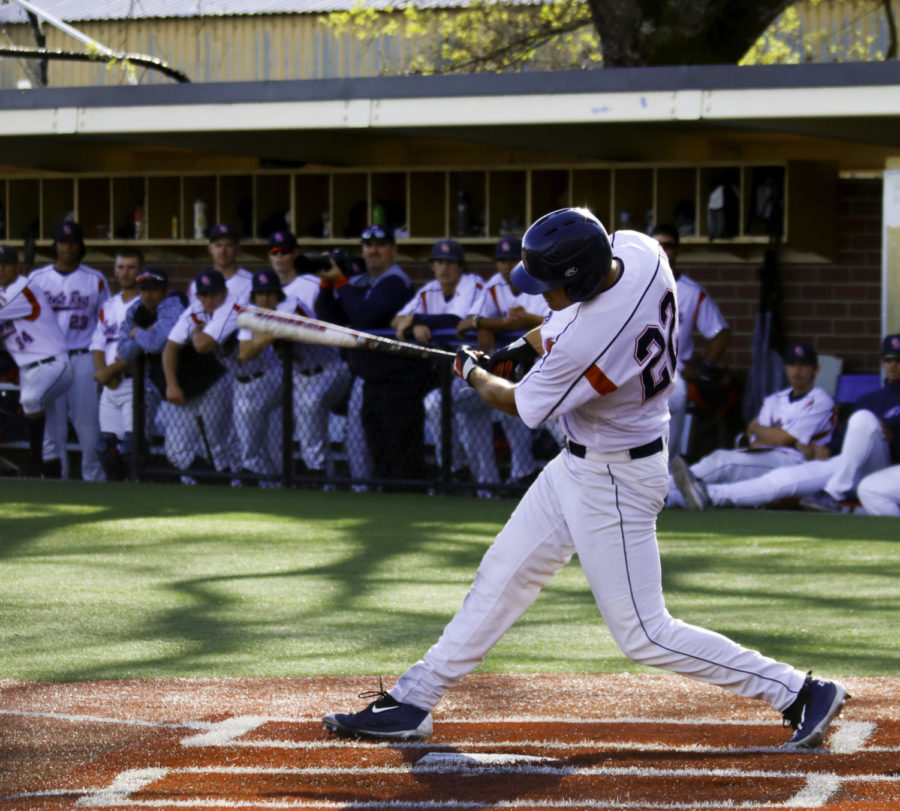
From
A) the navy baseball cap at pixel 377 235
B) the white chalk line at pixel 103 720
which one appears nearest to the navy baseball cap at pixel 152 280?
the navy baseball cap at pixel 377 235

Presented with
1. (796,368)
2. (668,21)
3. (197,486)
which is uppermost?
(668,21)

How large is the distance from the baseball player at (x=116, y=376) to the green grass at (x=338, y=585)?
73 centimetres

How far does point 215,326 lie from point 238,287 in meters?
0.45

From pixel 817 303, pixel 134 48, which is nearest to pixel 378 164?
pixel 817 303

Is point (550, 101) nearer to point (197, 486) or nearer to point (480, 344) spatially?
point (480, 344)

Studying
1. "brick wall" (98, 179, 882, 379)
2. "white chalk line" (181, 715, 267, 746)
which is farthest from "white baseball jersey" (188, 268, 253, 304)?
"white chalk line" (181, 715, 267, 746)

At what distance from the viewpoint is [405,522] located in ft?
27.2

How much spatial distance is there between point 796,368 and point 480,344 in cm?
199

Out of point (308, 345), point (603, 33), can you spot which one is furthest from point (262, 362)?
point (603, 33)

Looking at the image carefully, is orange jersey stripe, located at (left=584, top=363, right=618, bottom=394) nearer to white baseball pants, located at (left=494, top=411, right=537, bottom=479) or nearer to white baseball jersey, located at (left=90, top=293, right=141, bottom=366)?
white baseball pants, located at (left=494, top=411, right=537, bottom=479)

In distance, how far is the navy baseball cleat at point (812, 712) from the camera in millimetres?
3895

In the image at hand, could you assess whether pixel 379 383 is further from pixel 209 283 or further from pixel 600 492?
pixel 600 492

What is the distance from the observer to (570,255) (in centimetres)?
374

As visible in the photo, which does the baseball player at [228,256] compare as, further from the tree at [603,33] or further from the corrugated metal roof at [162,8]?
the corrugated metal roof at [162,8]
